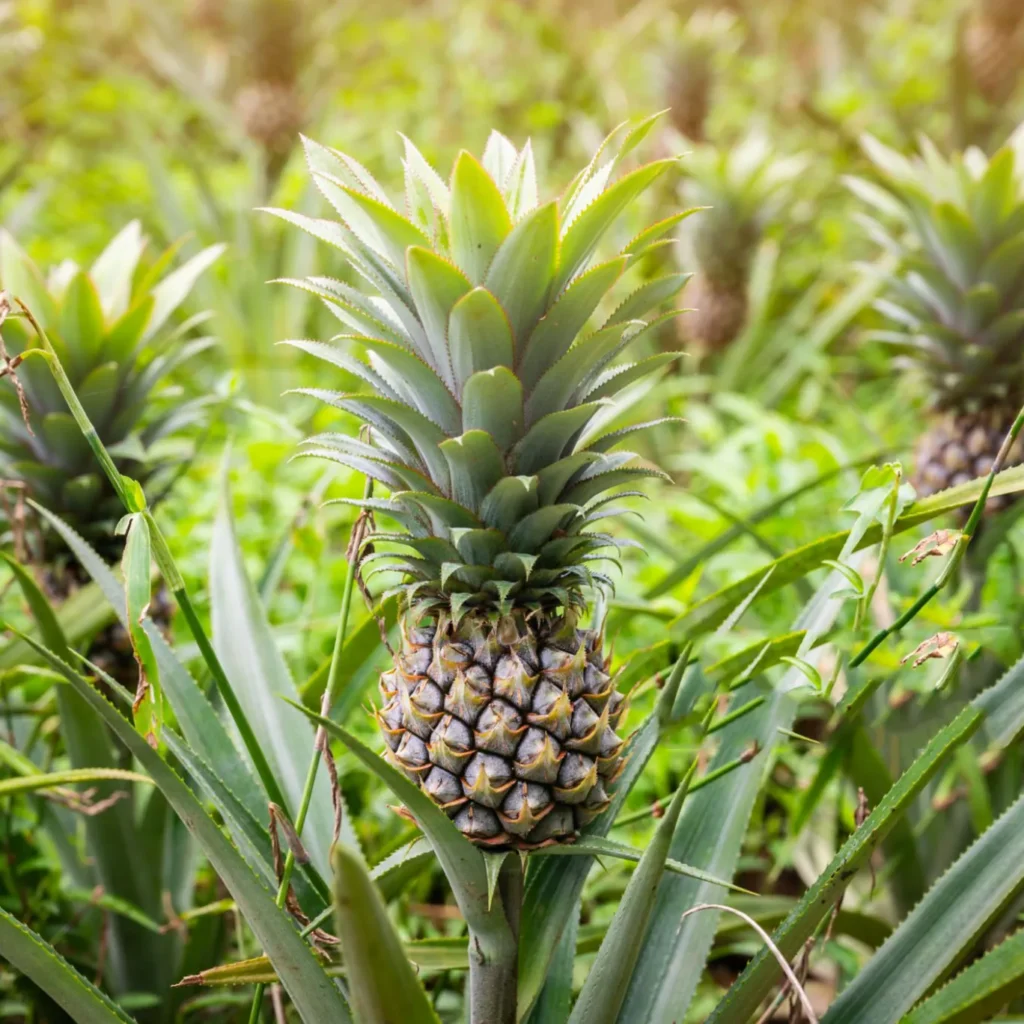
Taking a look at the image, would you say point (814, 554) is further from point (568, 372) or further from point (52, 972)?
point (52, 972)

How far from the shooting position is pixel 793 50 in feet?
15.0

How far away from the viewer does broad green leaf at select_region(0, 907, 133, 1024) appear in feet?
1.89

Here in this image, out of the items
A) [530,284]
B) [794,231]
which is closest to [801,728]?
[530,284]

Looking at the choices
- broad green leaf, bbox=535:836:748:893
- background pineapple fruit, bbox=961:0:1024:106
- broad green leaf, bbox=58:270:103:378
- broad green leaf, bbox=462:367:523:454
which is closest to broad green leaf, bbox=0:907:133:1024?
broad green leaf, bbox=535:836:748:893

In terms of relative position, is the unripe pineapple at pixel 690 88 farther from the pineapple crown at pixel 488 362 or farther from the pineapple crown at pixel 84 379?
the pineapple crown at pixel 488 362

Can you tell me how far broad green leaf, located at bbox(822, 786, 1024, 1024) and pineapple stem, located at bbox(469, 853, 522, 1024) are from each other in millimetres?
250

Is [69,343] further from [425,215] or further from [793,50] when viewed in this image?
[793,50]

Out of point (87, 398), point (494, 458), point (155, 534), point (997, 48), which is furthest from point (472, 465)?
point (997, 48)

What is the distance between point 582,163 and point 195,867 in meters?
3.16

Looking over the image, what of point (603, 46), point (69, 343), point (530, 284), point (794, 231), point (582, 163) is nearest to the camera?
point (530, 284)

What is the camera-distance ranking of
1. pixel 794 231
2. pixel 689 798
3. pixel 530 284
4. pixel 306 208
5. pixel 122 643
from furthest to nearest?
pixel 794 231
pixel 306 208
pixel 122 643
pixel 689 798
pixel 530 284

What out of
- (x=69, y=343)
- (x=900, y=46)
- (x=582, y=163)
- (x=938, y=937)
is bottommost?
(x=938, y=937)

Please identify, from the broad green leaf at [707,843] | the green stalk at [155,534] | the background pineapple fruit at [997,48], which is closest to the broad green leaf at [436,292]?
the green stalk at [155,534]

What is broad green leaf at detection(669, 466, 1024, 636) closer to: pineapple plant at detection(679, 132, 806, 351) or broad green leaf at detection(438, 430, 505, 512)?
broad green leaf at detection(438, 430, 505, 512)
